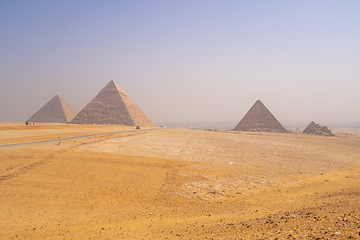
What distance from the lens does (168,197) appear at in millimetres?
8820

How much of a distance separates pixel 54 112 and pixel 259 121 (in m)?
108

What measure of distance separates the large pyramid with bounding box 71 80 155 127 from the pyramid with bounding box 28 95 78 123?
77.2 feet

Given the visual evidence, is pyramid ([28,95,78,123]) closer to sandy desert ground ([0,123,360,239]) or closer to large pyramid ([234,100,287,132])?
large pyramid ([234,100,287,132])

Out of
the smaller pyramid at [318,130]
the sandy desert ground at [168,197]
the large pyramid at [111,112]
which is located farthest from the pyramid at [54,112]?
the smaller pyramid at [318,130]

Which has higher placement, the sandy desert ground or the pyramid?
the pyramid

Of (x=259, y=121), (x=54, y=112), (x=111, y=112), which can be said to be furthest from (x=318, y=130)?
(x=54, y=112)

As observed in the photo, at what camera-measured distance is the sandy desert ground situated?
5.71 metres

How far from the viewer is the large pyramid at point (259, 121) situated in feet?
244

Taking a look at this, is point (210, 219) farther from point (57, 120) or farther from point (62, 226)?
point (57, 120)

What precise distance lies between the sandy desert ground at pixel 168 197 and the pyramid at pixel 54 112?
10955 centimetres

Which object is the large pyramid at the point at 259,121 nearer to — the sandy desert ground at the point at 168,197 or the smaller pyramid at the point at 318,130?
the smaller pyramid at the point at 318,130

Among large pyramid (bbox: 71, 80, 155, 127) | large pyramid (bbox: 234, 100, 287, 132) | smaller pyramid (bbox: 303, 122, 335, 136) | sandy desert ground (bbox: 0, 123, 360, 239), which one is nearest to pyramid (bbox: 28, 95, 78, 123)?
large pyramid (bbox: 71, 80, 155, 127)

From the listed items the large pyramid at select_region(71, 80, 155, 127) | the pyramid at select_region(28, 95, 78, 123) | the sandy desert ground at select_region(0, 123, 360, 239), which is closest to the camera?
the sandy desert ground at select_region(0, 123, 360, 239)

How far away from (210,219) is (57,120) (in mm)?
124272
